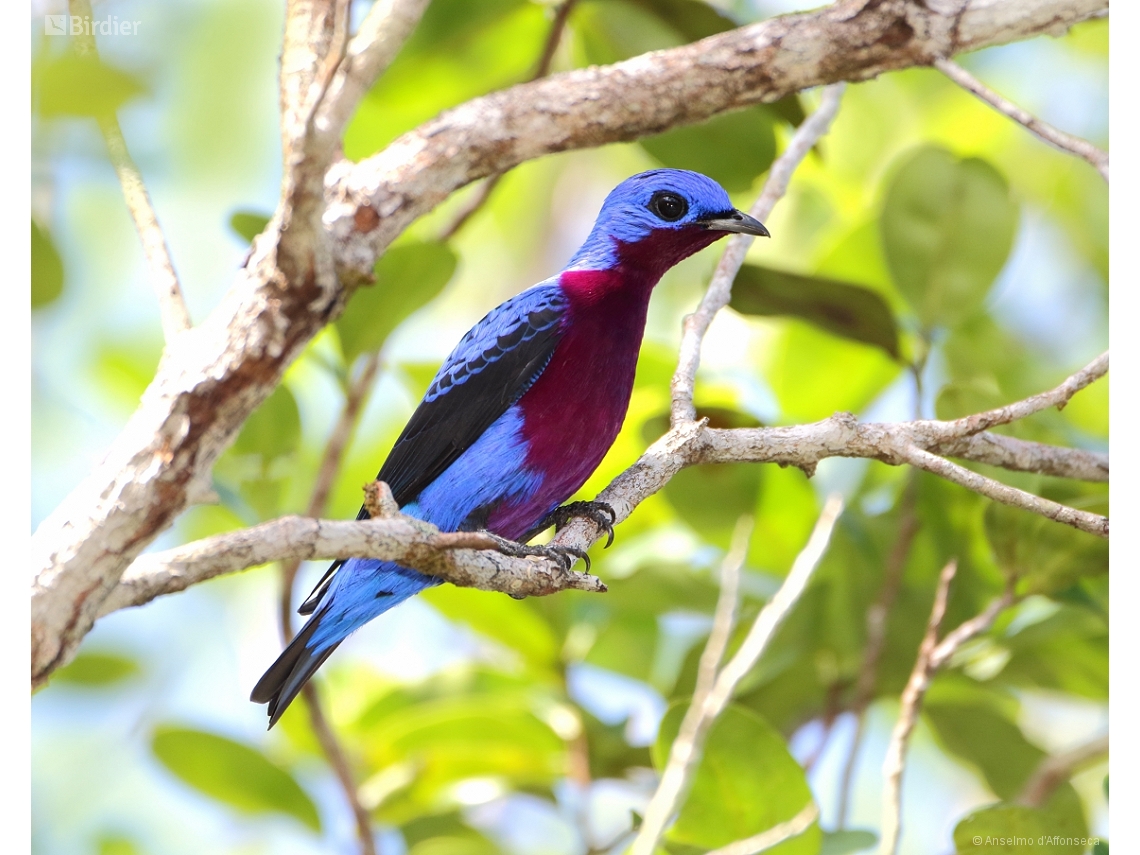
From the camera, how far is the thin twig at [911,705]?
246cm

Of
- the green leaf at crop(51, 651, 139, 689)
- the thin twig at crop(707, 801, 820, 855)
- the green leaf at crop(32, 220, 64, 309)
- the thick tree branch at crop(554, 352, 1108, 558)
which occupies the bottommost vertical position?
the thin twig at crop(707, 801, 820, 855)

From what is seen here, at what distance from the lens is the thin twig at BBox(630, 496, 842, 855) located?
2.22m

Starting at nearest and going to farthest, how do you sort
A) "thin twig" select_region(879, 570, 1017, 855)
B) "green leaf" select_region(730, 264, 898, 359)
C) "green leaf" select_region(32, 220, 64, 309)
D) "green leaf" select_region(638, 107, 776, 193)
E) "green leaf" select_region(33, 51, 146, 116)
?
1. "green leaf" select_region(33, 51, 146, 116)
2. "thin twig" select_region(879, 570, 1017, 855)
3. "green leaf" select_region(32, 220, 64, 309)
4. "green leaf" select_region(730, 264, 898, 359)
5. "green leaf" select_region(638, 107, 776, 193)

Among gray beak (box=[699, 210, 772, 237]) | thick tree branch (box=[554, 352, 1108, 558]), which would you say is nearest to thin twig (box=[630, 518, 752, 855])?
thick tree branch (box=[554, 352, 1108, 558])

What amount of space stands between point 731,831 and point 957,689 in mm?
1380

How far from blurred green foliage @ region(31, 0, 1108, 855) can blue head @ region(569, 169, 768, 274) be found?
394 millimetres

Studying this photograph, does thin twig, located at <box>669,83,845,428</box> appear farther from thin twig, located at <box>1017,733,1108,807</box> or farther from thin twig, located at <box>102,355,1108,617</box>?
thin twig, located at <box>1017,733,1108,807</box>

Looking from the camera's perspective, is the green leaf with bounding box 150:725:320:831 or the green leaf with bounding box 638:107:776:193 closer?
the green leaf with bounding box 150:725:320:831

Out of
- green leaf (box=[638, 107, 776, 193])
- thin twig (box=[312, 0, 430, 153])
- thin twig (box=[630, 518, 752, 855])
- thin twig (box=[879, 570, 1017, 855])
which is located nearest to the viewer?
thin twig (box=[312, 0, 430, 153])

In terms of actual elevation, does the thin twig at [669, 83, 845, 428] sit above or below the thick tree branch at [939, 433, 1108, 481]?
above

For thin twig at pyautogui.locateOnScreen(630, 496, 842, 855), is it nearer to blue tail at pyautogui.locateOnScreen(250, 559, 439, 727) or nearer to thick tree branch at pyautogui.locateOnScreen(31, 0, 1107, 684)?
thick tree branch at pyautogui.locateOnScreen(31, 0, 1107, 684)

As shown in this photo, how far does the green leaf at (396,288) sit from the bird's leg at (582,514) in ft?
2.21

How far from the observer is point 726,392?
3689 mm
